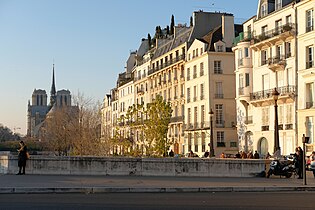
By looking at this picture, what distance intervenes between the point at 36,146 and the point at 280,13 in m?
60.5

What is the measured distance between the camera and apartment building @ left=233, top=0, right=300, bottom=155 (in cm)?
5034

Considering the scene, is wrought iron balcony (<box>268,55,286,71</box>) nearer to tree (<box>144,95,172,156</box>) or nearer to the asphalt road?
tree (<box>144,95,172,156</box>)

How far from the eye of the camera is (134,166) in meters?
28.2

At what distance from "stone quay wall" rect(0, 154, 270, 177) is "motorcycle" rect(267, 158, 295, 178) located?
0.64 metres

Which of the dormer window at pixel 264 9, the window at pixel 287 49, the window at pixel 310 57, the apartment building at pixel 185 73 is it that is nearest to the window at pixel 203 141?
the apartment building at pixel 185 73

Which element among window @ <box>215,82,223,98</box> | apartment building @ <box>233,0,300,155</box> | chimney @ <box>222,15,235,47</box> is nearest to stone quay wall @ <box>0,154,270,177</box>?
apartment building @ <box>233,0,300,155</box>

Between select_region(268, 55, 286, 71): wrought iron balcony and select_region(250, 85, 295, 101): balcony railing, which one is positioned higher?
select_region(268, 55, 286, 71): wrought iron balcony

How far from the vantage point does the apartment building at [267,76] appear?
50.3 metres

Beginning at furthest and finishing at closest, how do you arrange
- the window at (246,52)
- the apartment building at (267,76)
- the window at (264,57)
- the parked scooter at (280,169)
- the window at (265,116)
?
1. the window at (246,52)
2. the window at (264,57)
3. the window at (265,116)
4. the apartment building at (267,76)
5. the parked scooter at (280,169)

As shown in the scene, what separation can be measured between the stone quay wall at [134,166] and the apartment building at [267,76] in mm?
19201

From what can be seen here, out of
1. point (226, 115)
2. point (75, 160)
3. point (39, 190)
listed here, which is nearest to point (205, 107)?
point (226, 115)

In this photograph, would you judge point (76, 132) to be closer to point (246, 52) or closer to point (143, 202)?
point (246, 52)

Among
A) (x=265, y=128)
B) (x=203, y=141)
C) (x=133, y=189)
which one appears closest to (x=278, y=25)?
(x=265, y=128)

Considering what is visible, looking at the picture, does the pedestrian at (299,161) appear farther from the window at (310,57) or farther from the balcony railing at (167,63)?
the balcony railing at (167,63)
